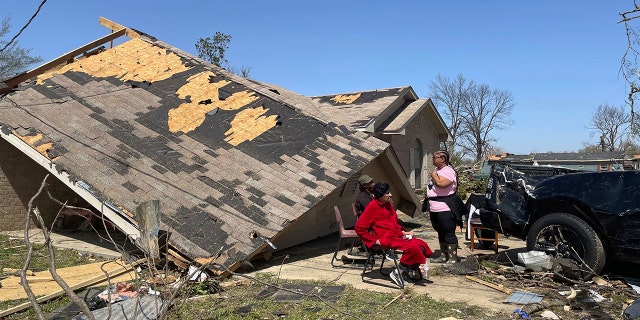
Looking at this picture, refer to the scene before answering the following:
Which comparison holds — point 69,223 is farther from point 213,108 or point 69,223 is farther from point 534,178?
point 534,178

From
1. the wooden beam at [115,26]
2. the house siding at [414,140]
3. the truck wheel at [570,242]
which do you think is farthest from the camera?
the house siding at [414,140]

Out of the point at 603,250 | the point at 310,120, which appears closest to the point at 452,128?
the point at 310,120

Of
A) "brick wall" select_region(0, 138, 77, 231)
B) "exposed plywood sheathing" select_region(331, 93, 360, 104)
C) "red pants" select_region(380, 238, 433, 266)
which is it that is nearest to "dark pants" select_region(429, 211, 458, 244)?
"red pants" select_region(380, 238, 433, 266)

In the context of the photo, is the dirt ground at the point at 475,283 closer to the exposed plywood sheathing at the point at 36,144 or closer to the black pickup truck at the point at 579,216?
the black pickup truck at the point at 579,216

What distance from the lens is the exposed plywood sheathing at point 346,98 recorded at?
60.7ft

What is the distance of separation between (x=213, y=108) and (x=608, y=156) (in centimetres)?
2835

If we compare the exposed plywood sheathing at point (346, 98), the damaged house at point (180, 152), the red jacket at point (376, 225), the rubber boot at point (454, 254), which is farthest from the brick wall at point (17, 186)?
the exposed plywood sheathing at point (346, 98)

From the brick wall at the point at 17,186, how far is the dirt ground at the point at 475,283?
5559 mm

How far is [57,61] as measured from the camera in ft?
40.6

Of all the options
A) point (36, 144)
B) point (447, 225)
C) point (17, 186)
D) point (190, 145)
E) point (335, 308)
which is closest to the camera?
point (335, 308)

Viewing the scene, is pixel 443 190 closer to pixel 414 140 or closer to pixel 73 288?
pixel 73 288

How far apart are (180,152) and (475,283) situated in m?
5.76

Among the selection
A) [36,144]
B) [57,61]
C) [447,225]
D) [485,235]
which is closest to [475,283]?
[447,225]

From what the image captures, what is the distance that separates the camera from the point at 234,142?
9766mm
